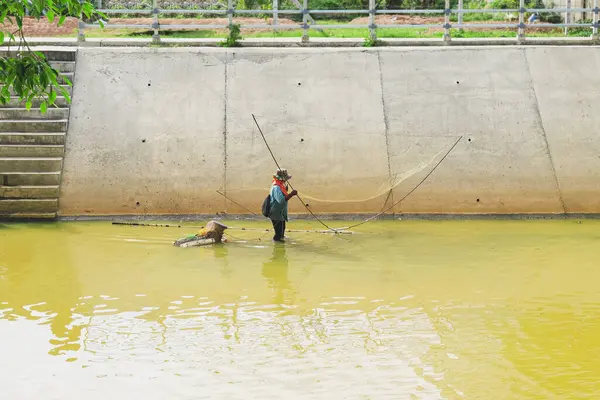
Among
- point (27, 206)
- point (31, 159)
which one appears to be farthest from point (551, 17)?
point (27, 206)

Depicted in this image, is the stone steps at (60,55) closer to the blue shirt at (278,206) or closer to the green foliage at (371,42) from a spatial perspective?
the green foliage at (371,42)

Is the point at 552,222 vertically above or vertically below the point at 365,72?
below

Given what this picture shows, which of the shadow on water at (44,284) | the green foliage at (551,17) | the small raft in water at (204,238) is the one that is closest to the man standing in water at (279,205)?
the small raft in water at (204,238)

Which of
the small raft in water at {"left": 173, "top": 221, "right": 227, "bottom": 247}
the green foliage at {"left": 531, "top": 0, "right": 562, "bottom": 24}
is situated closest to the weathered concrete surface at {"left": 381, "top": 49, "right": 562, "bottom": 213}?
the small raft in water at {"left": 173, "top": 221, "right": 227, "bottom": 247}

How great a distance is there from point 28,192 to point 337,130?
5.87m

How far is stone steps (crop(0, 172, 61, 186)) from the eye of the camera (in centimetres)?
1659

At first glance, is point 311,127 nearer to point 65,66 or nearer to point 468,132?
point 468,132

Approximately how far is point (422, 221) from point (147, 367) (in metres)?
9.12

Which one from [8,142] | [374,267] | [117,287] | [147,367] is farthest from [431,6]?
[147,367]

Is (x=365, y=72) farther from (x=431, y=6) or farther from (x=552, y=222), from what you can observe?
(x=431, y=6)

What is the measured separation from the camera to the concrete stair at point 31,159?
16344 mm

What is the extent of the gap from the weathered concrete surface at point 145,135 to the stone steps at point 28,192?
259 mm

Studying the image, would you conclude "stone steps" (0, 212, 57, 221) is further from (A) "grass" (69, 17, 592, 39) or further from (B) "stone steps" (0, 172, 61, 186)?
(A) "grass" (69, 17, 592, 39)

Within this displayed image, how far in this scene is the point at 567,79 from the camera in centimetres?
1827
